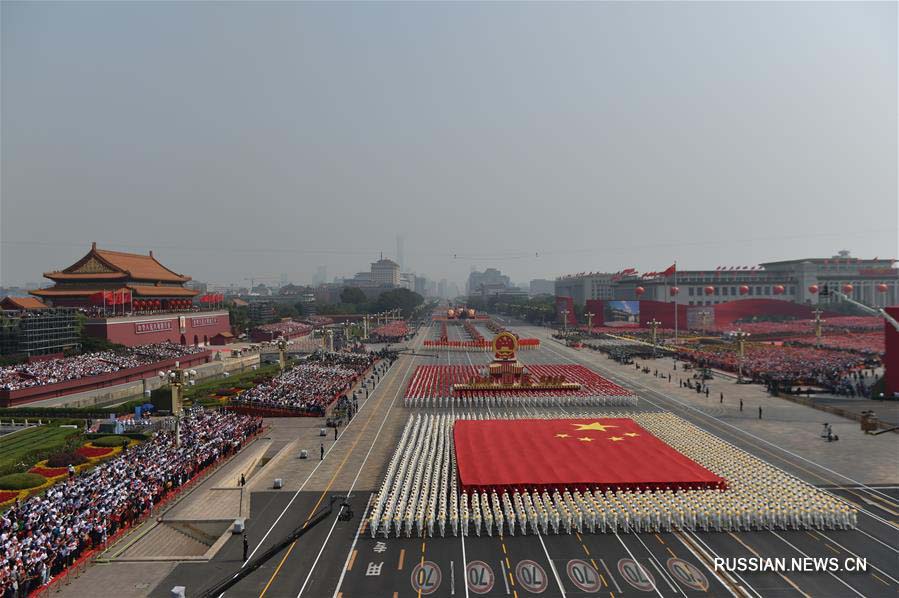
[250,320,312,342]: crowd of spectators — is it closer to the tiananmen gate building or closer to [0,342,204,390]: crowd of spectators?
the tiananmen gate building

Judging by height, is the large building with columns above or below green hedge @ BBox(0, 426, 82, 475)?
above

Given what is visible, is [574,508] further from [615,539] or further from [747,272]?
[747,272]

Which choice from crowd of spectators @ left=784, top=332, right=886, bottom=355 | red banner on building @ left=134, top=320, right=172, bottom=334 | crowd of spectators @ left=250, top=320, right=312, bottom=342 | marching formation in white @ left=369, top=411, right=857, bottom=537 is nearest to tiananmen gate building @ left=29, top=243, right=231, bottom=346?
red banner on building @ left=134, top=320, right=172, bottom=334

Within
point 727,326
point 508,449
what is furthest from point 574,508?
point 727,326

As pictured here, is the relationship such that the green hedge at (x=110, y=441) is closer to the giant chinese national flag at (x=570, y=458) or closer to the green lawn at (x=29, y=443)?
the green lawn at (x=29, y=443)

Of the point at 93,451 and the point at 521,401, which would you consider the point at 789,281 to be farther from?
the point at 93,451
